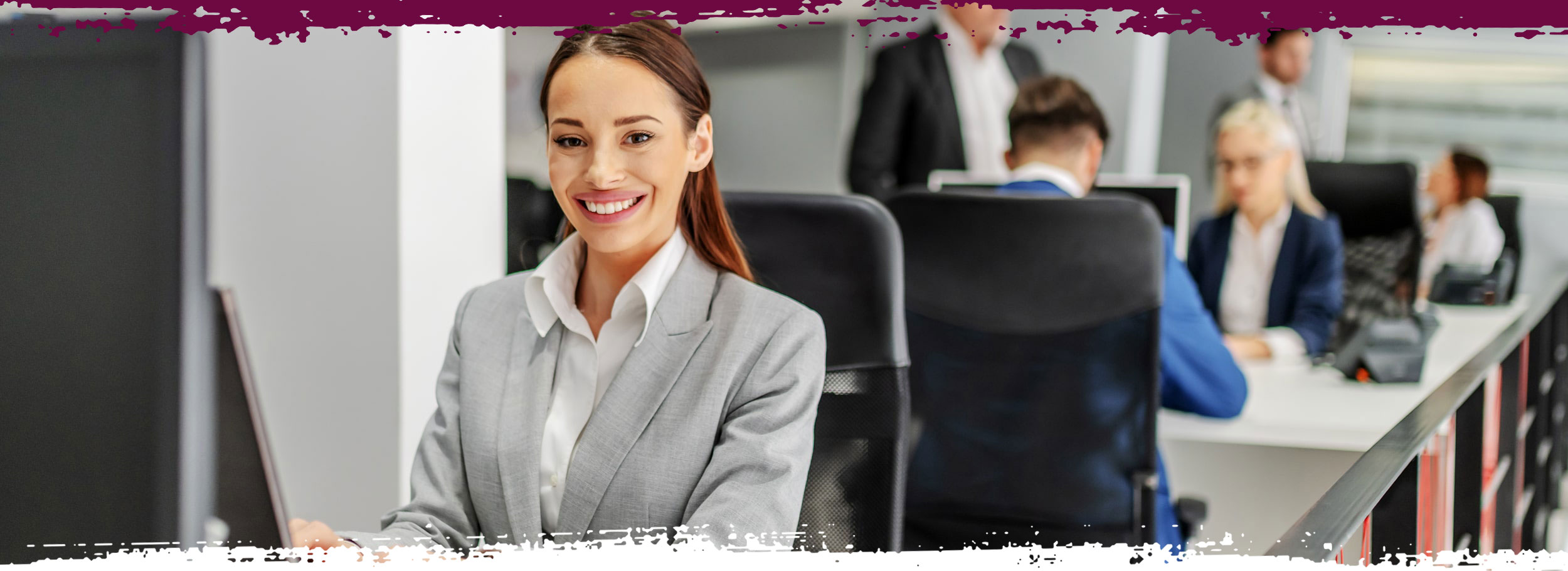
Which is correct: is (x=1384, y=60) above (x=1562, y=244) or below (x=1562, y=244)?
above

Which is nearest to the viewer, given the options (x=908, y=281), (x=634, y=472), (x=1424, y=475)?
(x=634, y=472)

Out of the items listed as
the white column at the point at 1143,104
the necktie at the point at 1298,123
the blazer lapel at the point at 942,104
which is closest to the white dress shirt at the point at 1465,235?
the necktie at the point at 1298,123

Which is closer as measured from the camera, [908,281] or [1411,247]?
[908,281]

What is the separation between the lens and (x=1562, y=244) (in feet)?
17.4

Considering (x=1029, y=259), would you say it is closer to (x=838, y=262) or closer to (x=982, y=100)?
(x=838, y=262)

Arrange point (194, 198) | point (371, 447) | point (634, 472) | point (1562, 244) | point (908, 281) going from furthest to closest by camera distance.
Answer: point (1562, 244)
point (908, 281)
point (371, 447)
point (634, 472)
point (194, 198)

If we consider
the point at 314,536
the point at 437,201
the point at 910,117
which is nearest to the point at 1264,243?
the point at 910,117

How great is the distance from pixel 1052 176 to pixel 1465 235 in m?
2.89

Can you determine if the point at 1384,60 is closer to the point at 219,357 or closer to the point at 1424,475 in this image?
the point at 1424,475

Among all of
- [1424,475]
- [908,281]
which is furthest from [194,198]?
[908,281]

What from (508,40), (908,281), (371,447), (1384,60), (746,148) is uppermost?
(1384,60)

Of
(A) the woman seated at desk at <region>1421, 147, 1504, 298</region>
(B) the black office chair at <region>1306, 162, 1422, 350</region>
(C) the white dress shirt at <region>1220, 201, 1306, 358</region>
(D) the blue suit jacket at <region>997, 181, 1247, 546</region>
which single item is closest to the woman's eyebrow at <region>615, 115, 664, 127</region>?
(D) the blue suit jacket at <region>997, 181, 1247, 546</region>

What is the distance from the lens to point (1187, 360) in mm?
1598

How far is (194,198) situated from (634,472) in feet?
1.59
